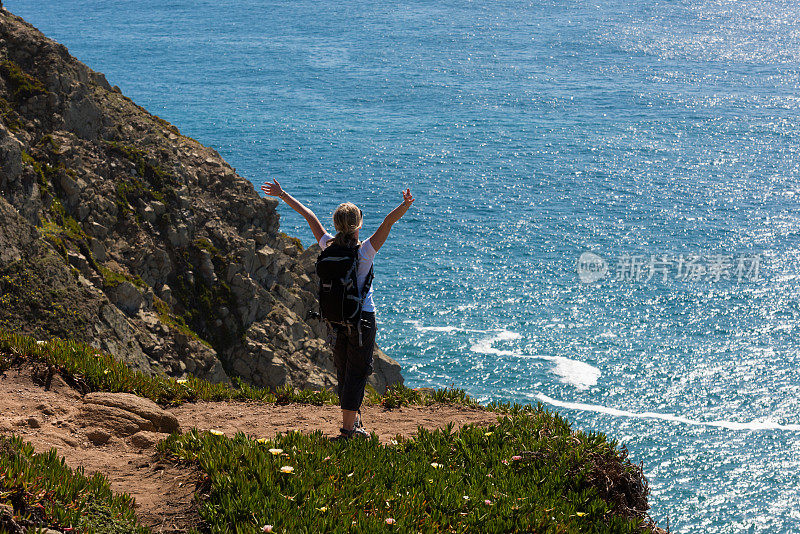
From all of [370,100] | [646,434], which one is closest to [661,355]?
[646,434]

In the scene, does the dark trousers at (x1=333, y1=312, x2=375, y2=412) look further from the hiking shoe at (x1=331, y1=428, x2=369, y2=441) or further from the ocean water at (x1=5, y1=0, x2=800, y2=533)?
the ocean water at (x1=5, y1=0, x2=800, y2=533)

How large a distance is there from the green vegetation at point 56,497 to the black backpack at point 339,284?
9.64ft

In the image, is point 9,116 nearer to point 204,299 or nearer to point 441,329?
point 204,299

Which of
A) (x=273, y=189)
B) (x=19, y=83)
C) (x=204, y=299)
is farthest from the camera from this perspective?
(x=204, y=299)

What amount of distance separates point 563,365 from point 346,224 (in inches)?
1898

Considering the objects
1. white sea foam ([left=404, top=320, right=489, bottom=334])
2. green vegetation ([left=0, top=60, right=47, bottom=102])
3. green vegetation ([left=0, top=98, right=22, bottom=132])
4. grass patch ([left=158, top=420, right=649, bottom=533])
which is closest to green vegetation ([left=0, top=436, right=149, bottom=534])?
grass patch ([left=158, top=420, right=649, bottom=533])

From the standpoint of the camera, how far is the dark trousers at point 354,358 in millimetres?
8828

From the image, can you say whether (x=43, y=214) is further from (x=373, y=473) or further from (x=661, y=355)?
(x=661, y=355)

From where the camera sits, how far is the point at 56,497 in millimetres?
6691

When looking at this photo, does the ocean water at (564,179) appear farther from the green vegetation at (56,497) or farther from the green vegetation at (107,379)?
the green vegetation at (56,497)

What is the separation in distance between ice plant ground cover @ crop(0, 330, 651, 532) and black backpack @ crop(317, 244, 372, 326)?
5.35 ft

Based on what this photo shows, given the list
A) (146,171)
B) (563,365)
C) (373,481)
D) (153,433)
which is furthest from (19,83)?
(563,365)

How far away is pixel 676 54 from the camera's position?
155 m

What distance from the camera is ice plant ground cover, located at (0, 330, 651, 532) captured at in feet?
22.7
